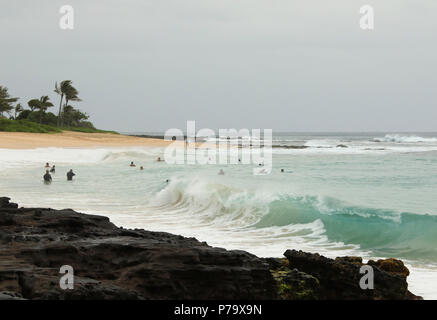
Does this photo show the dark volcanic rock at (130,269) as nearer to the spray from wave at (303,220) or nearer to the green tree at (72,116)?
the spray from wave at (303,220)

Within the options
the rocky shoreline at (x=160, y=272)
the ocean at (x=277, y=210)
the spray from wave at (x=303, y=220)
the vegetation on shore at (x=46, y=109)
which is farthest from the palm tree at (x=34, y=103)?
the rocky shoreline at (x=160, y=272)

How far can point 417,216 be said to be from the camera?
15797mm

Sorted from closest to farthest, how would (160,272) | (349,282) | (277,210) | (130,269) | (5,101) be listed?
(160,272)
(130,269)
(349,282)
(277,210)
(5,101)

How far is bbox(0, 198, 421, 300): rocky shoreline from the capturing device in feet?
17.9

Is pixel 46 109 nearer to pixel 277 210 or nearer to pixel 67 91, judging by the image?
pixel 67 91

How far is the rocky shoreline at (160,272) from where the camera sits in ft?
17.9

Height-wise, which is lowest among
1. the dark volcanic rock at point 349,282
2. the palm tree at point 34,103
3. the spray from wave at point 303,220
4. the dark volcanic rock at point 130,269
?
the spray from wave at point 303,220

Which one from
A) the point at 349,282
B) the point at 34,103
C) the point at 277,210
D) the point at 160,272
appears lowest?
the point at 277,210

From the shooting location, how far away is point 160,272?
5.99 metres

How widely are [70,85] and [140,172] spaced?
70400mm

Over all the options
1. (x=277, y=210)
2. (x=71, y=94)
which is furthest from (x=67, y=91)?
(x=277, y=210)

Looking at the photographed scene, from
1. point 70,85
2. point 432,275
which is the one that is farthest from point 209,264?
point 70,85

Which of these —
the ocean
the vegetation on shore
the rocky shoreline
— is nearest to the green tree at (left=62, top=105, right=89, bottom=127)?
the vegetation on shore

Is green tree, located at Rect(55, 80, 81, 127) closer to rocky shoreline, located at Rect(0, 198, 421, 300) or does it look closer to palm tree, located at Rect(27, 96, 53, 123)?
palm tree, located at Rect(27, 96, 53, 123)
